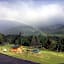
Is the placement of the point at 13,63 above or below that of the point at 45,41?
below

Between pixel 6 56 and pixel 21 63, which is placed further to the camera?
pixel 6 56

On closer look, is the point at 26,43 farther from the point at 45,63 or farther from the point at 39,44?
the point at 45,63

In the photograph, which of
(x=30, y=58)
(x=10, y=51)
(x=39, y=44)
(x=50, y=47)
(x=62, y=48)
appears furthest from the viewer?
(x=39, y=44)

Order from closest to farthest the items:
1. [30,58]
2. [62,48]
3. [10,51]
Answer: [30,58], [10,51], [62,48]

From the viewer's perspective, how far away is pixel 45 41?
130000 mm

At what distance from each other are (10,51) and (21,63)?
2025cm

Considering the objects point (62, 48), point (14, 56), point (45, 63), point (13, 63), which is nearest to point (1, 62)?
point (13, 63)

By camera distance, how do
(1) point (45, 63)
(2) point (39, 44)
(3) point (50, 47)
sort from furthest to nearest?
(2) point (39, 44) < (3) point (50, 47) < (1) point (45, 63)

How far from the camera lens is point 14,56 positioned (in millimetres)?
85188

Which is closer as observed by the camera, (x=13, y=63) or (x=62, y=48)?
(x=13, y=63)

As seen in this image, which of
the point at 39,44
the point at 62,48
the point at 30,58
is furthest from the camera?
the point at 39,44

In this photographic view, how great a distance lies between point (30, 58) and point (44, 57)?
577 centimetres

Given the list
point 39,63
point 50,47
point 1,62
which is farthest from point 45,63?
point 50,47

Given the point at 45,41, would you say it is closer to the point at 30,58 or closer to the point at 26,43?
the point at 26,43
